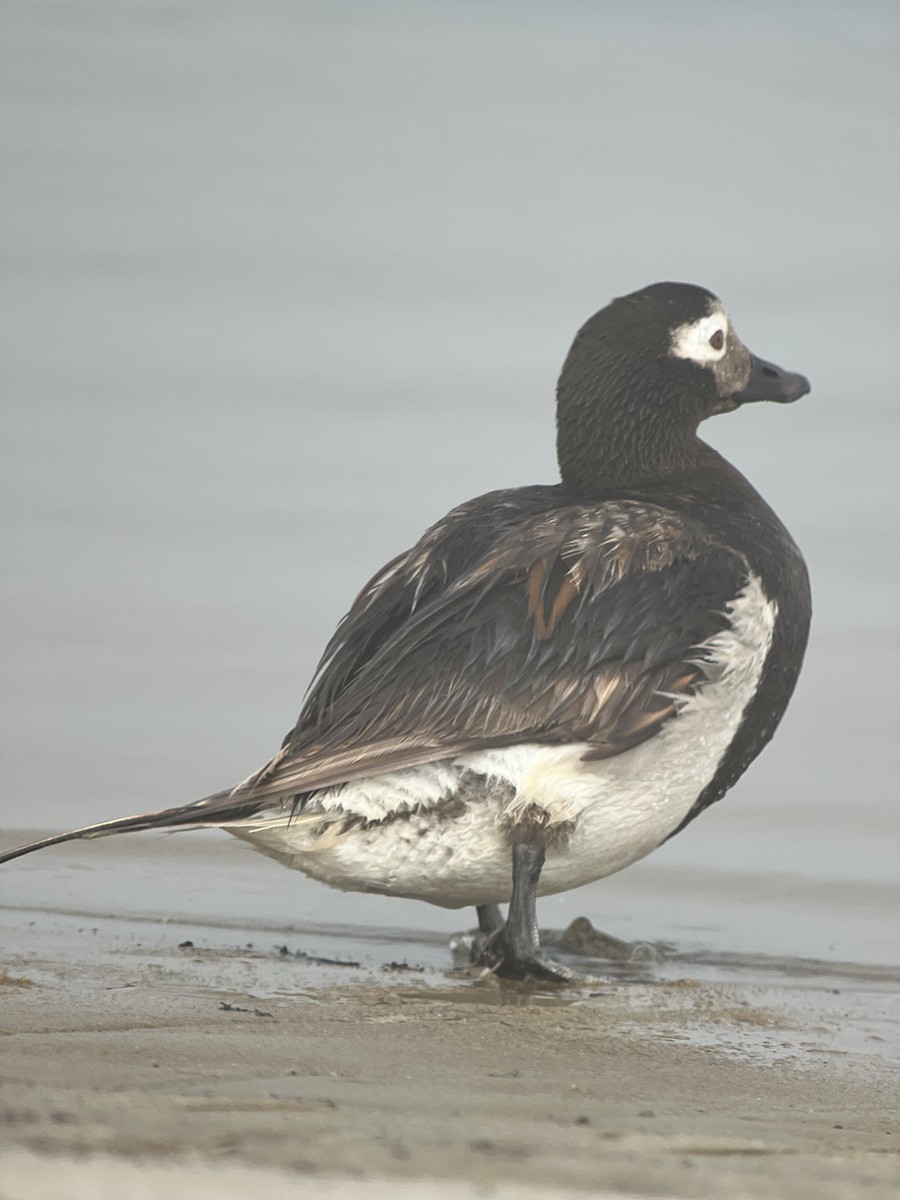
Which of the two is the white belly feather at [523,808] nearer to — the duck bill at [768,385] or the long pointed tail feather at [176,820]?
the long pointed tail feather at [176,820]

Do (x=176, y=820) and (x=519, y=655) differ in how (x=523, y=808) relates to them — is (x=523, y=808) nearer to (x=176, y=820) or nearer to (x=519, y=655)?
(x=519, y=655)

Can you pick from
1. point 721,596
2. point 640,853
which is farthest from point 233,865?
point 721,596

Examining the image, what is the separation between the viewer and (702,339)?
16.2 ft

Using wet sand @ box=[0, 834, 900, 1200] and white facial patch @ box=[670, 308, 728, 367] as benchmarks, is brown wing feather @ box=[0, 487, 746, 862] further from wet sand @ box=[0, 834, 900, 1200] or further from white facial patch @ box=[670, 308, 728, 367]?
white facial patch @ box=[670, 308, 728, 367]

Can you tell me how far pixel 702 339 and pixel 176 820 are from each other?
2.00 metres

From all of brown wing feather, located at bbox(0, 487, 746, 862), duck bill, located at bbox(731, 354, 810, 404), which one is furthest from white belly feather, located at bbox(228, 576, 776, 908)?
duck bill, located at bbox(731, 354, 810, 404)

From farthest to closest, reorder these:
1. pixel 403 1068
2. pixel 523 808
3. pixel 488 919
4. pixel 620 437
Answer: pixel 620 437
pixel 488 919
pixel 523 808
pixel 403 1068

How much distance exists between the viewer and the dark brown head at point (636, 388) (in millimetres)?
4848

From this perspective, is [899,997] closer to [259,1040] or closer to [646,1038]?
[646,1038]

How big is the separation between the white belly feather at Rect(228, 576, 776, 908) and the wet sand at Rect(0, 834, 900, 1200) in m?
0.25

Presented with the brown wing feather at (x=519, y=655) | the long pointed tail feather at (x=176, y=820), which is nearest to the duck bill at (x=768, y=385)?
the brown wing feather at (x=519, y=655)

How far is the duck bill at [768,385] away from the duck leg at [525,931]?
1690 mm

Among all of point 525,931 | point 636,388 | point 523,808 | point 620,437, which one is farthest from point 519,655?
point 636,388

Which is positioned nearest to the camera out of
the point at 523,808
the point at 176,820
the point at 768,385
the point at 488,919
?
the point at 176,820
